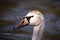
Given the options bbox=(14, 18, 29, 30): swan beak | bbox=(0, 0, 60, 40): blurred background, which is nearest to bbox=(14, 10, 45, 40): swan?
bbox=(14, 18, 29, 30): swan beak

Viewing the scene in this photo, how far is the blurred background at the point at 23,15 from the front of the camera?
8.95 meters

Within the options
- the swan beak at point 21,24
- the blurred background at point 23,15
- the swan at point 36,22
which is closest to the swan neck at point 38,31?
the swan at point 36,22

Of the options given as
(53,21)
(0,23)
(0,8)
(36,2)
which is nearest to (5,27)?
(0,23)

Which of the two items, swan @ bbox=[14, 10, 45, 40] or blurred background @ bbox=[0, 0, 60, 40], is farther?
blurred background @ bbox=[0, 0, 60, 40]

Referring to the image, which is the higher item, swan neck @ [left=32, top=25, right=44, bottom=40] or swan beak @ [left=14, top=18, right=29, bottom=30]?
swan beak @ [left=14, top=18, right=29, bottom=30]

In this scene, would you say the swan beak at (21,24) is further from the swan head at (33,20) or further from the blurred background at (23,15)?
the blurred background at (23,15)

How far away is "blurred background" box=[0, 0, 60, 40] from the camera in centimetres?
895

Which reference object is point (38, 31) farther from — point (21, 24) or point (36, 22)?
point (21, 24)

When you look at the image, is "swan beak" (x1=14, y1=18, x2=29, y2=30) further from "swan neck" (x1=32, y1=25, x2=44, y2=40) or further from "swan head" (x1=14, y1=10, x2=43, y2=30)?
"swan neck" (x1=32, y1=25, x2=44, y2=40)

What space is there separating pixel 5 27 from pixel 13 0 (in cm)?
367

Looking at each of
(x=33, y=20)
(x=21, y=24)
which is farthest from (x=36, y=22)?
(x=21, y=24)

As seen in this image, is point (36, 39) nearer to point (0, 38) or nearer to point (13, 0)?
point (0, 38)

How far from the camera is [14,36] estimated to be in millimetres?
8828

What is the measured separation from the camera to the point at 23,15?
1041cm
